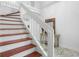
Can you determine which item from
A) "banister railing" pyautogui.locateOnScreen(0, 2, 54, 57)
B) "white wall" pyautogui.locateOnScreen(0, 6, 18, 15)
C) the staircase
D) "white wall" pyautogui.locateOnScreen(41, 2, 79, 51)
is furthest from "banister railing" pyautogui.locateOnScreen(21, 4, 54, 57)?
"white wall" pyautogui.locateOnScreen(0, 6, 18, 15)

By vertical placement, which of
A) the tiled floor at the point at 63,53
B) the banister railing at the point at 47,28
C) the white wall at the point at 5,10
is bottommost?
the tiled floor at the point at 63,53

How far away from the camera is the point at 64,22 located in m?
1.97

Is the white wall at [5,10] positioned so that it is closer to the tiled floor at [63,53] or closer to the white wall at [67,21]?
the white wall at [67,21]

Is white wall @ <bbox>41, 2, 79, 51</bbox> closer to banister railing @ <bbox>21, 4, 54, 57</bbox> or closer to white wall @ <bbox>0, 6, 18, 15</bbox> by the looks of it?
banister railing @ <bbox>21, 4, 54, 57</bbox>

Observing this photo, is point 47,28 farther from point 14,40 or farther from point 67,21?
point 14,40

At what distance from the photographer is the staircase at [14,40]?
6.73 feet

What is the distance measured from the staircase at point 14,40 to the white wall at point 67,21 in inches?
20.5

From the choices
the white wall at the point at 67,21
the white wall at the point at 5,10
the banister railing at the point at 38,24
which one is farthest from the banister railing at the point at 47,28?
the white wall at the point at 5,10

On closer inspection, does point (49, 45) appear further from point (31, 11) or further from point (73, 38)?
point (31, 11)

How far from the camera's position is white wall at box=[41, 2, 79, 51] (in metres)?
1.92

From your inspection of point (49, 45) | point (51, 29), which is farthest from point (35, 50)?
point (51, 29)

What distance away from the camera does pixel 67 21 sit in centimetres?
195

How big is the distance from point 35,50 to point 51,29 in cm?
65

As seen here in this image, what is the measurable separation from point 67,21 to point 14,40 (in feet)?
3.21
